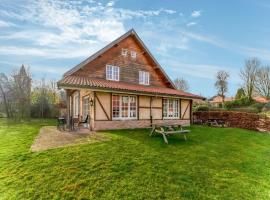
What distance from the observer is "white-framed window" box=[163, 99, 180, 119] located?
15383mm

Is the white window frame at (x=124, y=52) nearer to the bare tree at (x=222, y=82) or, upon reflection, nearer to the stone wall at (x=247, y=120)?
the stone wall at (x=247, y=120)

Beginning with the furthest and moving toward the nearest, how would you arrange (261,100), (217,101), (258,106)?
(217,101)
(261,100)
(258,106)

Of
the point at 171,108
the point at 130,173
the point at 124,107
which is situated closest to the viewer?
the point at 130,173

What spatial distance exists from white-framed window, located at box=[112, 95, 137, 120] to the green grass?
4.23m

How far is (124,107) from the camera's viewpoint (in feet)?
43.2

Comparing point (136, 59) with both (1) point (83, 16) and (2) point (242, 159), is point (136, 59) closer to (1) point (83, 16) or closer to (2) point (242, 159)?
(1) point (83, 16)

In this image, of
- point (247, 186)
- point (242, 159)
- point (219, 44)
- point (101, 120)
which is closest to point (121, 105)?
point (101, 120)

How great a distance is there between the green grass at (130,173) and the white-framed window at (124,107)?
4.23m

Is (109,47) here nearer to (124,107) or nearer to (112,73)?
(112,73)

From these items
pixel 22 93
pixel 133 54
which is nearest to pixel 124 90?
pixel 133 54

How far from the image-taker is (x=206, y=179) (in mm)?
5930

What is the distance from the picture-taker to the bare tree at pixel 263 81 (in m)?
37.7

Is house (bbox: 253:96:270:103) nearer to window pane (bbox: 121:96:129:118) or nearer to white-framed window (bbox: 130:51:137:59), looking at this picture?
white-framed window (bbox: 130:51:137:59)

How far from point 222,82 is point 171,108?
29.0 metres
